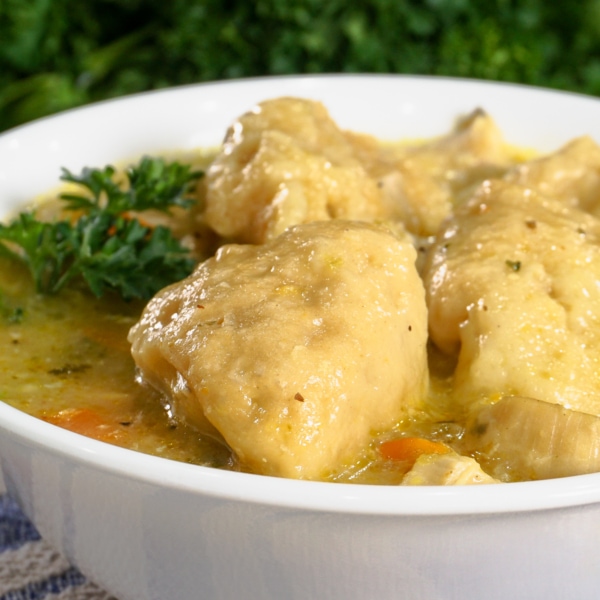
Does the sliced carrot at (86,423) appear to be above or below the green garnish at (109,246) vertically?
below

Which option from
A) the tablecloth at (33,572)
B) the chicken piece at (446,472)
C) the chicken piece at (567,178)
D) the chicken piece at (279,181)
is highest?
the chicken piece at (279,181)

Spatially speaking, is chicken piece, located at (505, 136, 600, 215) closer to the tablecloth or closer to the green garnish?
the green garnish

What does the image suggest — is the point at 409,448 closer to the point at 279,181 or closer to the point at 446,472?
the point at 446,472

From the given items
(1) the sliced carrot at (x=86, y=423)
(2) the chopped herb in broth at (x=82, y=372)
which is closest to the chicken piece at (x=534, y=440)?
(2) the chopped herb in broth at (x=82, y=372)

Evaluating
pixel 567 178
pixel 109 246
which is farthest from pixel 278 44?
pixel 109 246

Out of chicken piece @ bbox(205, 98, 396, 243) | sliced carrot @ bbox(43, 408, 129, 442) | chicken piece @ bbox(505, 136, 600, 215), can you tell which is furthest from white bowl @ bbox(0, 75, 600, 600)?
chicken piece @ bbox(505, 136, 600, 215)

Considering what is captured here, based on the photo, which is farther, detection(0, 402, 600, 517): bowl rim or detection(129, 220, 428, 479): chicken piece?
detection(129, 220, 428, 479): chicken piece

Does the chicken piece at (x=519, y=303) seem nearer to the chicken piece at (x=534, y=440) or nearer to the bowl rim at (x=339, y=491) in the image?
the chicken piece at (x=534, y=440)

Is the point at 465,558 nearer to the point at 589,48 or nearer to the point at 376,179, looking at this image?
the point at 376,179
